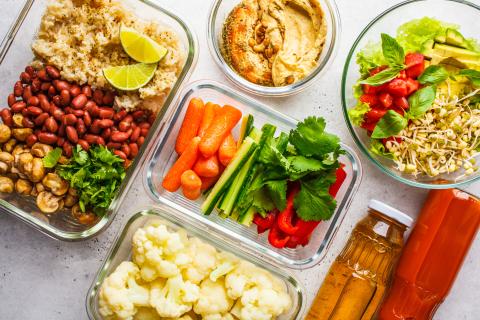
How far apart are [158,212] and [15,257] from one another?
71 cm

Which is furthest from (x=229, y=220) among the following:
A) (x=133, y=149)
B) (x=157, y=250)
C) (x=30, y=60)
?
(x=30, y=60)

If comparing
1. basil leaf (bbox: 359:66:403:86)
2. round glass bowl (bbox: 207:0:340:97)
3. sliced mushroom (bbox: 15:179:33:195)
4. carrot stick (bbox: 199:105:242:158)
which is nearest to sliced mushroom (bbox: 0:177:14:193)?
sliced mushroom (bbox: 15:179:33:195)

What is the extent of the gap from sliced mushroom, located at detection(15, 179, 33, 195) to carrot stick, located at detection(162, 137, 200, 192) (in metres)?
0.54

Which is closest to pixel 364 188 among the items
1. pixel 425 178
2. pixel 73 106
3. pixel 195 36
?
pixel 425 178

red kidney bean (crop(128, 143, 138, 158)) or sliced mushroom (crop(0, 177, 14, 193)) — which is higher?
red kidney bean (crop(128, 143, 138, 158))

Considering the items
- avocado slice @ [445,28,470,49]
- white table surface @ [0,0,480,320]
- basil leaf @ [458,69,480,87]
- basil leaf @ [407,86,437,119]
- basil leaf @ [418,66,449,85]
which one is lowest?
white table surface @ [0,0,480,320]

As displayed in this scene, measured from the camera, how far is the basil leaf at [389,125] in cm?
182

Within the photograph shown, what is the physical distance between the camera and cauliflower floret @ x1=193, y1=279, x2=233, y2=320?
6.11ft

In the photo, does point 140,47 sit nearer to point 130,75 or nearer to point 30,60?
point 130,75

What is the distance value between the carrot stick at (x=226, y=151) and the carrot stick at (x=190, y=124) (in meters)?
0.14

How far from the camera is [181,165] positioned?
6.51ft

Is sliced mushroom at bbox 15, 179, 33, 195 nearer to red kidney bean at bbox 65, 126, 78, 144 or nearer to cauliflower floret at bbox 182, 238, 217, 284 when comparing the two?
red kidney bean at bbox 65, 126, 78, 144

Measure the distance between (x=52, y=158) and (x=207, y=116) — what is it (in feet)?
2.09

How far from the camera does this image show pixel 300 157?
6.23 ft
